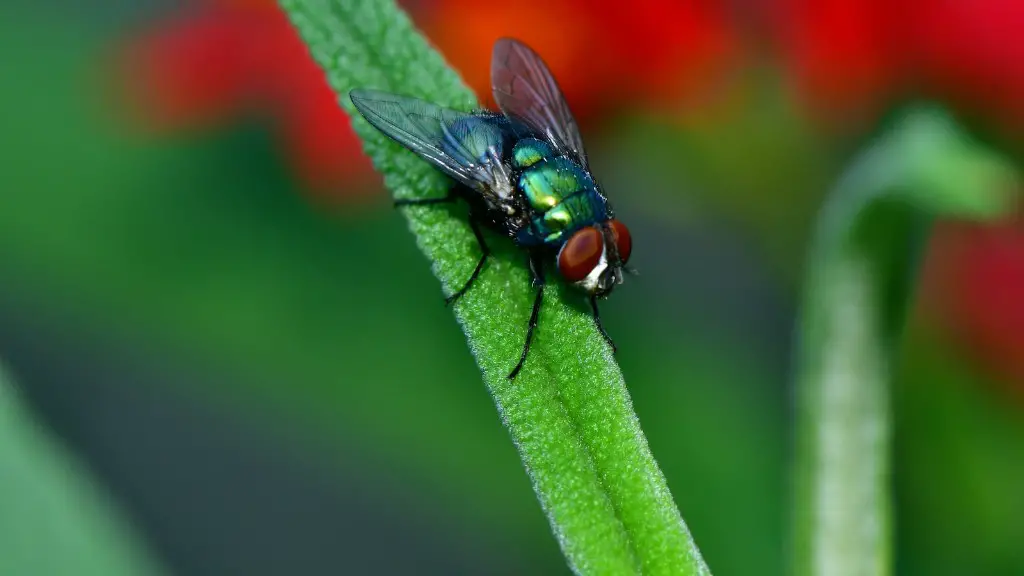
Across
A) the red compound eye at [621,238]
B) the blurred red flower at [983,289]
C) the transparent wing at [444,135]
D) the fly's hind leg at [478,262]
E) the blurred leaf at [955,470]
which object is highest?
the transparent wing at [444,135]

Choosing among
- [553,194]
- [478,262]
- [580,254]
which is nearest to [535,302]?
[478,262]

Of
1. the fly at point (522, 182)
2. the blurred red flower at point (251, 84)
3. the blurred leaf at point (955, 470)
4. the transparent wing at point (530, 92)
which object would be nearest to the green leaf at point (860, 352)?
the fly at point (522, 182)

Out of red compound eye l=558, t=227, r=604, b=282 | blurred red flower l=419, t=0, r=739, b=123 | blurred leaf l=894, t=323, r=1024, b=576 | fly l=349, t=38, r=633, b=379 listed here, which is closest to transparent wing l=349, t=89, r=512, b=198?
fly l=349, t=38, r=633, b=379

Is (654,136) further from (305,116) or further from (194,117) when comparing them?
(194,117)

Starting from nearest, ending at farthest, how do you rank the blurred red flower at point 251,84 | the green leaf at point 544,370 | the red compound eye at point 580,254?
the green leaf at point 544,370
the red compound eye at point 580,254
the blurred red flower at point 251,84

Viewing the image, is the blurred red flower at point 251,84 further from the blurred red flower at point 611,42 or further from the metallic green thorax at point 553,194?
the metallic green thorax at point 553,194

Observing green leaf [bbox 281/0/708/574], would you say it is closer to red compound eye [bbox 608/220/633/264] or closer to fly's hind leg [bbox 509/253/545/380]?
fly's hind leg [bbox 509/253/545/380]

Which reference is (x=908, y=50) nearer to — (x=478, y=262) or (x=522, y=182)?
(x=522, y=182)
